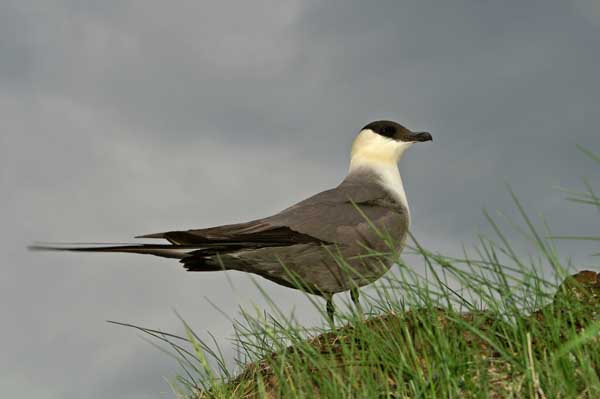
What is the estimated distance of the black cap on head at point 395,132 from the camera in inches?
317

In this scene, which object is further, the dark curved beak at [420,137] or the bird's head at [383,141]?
the dark curved beak at [420,137]

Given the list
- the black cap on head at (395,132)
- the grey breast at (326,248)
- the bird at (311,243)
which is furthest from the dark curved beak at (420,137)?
the grey breast at (326,248)

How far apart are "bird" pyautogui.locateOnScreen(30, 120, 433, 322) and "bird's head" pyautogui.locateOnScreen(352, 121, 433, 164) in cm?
67

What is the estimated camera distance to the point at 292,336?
15.9 feet

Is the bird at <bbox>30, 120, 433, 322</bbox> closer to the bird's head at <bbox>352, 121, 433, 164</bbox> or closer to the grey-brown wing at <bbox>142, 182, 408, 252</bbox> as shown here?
the grey-brown wing at <bbox>142, 182, 408, 252</bbox>

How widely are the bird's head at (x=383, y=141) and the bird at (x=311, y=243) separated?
674 mm

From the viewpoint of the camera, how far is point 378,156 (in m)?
7.93

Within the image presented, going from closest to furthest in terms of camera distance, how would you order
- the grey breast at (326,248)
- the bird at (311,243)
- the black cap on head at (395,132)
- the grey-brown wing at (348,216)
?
the bird at (311,243) < the grey breast at (326,248) < the grey-brown wing at (348,216) < the black cap on head at (395,132)

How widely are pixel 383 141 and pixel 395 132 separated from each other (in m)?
0.18

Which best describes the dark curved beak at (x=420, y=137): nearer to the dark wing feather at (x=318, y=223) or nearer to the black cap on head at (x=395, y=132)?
the black cap on head at (x=395, y=132)

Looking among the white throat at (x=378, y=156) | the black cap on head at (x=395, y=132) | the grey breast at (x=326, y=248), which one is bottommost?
the grey breast at (x=326, y=248)

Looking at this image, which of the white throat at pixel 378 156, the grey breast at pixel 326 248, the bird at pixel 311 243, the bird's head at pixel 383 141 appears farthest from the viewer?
the bird's head at pixel 383 141

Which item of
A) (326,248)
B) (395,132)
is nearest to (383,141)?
(395,132)

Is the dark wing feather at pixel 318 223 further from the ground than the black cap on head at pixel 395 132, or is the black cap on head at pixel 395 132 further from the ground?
the black cap on head at pixel 395 132
